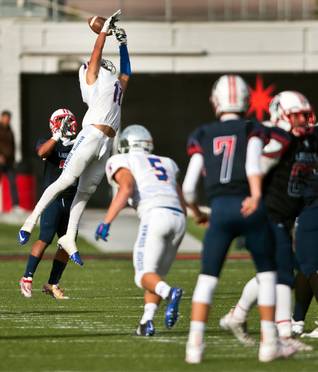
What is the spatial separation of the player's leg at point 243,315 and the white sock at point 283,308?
0.64ft

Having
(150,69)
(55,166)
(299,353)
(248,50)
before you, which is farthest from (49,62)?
(299,353)

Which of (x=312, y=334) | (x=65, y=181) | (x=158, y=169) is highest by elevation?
(x=158, y=169)

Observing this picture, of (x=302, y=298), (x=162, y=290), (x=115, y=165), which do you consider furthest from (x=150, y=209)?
(x=302, y=298)

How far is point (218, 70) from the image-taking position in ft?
98.7

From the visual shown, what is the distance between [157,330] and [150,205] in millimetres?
1047

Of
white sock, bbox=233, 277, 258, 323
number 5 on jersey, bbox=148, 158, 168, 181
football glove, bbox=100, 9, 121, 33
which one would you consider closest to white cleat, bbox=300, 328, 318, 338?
white sock, bbox=233, 277, 258, 323

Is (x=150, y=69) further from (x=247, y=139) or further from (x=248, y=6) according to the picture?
(x=247, y=139)

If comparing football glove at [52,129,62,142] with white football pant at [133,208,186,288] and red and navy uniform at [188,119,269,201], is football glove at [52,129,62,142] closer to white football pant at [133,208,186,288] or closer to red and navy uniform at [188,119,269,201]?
white football pant at [133,208,186,288]

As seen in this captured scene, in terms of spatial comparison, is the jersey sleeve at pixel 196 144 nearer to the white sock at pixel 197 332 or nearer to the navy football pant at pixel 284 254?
the navy football pant at pixel 284 254

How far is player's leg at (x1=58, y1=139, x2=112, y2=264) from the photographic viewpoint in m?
13.3

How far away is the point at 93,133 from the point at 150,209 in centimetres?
316

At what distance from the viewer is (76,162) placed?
13047 millimetres

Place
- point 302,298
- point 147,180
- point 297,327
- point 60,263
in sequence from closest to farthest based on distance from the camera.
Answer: point 147,180 → point 297,327 → point 302,298 → point 60,263

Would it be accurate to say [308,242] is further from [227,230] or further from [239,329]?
[227,230]
